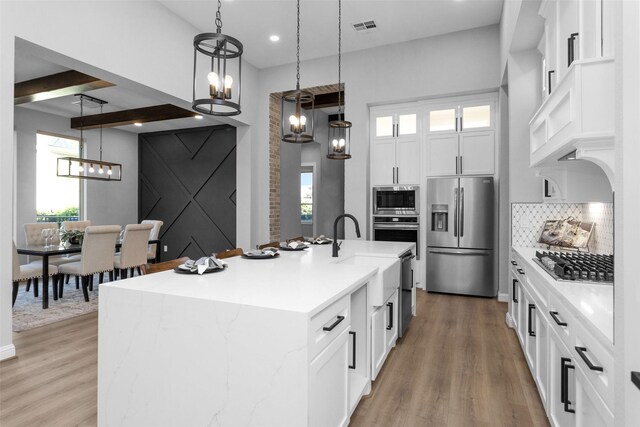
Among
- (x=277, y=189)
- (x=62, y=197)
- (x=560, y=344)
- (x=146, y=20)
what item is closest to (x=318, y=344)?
(x=560, y=344)

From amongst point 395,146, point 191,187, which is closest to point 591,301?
point 395,146

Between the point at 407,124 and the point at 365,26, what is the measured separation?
1.48 meters

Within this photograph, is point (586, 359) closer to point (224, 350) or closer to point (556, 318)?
point (556, 318)

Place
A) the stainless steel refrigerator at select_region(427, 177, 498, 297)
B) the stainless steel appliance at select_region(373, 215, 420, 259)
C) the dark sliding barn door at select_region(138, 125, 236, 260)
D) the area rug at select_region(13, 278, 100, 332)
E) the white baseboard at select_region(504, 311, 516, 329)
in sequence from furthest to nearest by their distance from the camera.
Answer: the dark sliding barn door at select_region(138, 125, 236, 260)
the stainless steel appliance at select_region(373, 215, 420, 259)
the stainless steel refrigerator at select_region(427, 177, 498, 297)
the area rug at select_region(13, 278, 100, 332)
the white baseboard at select_region(504, 311, 516, 329)

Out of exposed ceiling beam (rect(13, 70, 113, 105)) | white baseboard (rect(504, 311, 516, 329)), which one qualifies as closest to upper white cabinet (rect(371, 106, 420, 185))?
white baseboard (rect(504, 311, 516, 329))

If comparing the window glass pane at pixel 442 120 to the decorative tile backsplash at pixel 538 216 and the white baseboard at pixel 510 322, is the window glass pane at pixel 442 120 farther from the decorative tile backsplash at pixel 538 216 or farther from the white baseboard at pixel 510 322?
the white baseboard at pixel 510 322

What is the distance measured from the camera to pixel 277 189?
6.21 metres

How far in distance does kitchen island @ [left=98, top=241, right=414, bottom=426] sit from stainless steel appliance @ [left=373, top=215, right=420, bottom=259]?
3566 mm

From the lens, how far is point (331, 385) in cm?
157

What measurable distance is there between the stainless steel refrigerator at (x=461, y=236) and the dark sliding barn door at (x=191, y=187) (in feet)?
13.7

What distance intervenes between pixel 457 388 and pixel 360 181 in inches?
138

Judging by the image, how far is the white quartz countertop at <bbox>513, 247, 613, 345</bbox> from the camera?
1187 mm

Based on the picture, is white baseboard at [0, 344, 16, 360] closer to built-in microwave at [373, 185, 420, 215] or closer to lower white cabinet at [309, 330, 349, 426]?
lower white cabinet at [309, 330, 349, 426]

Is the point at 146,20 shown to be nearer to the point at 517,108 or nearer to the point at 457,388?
the point at 517,108
